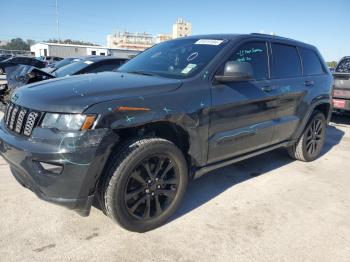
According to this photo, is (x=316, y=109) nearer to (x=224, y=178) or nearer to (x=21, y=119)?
(x=224, y=178)

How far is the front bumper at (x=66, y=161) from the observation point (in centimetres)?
A: 242

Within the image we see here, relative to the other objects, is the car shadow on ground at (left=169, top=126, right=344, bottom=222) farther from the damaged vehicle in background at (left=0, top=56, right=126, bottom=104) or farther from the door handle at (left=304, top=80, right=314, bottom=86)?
the damaged vehicle in background at (left=0, top=56, right=126, bottom=104)

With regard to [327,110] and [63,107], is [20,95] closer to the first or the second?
[63,107]

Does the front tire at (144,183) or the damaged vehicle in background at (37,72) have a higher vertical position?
the damaged vehicle in background at (37,72)

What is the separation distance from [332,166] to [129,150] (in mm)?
3696

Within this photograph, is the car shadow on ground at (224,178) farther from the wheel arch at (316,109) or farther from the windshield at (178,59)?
the windshield at (178,59)

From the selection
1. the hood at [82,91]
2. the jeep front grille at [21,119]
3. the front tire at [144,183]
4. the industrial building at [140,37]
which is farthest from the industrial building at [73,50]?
the front tire at [144,183]

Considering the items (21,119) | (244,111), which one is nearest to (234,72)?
(244,111)

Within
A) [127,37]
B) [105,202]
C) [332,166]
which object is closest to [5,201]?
[105,202]

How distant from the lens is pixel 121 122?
102 inches

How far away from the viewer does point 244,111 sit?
3572 millimetres

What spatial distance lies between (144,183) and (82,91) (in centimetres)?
93

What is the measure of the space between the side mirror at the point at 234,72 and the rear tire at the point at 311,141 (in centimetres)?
211

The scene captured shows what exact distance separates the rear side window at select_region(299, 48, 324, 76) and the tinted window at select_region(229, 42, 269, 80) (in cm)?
103
